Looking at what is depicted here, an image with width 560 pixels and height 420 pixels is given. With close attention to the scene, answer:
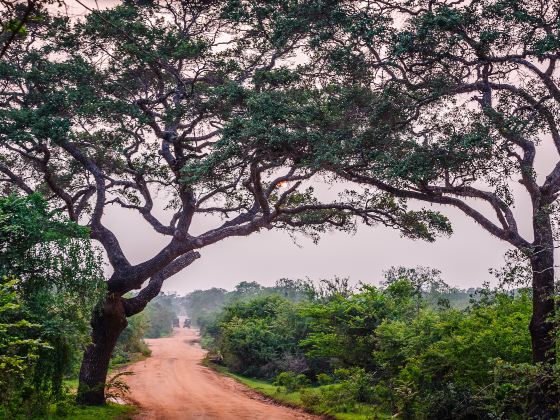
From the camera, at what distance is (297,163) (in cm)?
1362

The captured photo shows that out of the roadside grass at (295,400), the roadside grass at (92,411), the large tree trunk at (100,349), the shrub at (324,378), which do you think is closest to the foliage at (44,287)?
the roadside grass at (92,411)

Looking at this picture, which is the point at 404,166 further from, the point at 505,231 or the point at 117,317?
the point at 117,317

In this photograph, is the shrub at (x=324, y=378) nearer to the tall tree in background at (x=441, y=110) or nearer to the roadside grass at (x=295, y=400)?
the roadside grass at (x=295, y=400)

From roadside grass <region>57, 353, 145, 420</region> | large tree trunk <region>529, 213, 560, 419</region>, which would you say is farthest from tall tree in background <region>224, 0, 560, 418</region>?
roadside grass <region>57, 353, 145, 420</region>

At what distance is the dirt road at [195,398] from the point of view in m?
17.3

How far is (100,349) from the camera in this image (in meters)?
18.4

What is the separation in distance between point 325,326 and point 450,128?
10678 millimetres

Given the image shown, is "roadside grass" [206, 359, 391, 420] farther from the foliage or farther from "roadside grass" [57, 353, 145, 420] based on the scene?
the foliage

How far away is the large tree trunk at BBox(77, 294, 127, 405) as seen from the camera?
17984 millimetres

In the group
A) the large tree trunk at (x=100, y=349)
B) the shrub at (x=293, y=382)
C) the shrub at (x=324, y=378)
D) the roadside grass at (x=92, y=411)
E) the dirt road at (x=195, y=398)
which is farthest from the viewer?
the shrub at (x=293, y=382)

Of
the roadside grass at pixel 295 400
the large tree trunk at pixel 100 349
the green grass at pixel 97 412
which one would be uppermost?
the large tree trunk at pixel 100 349

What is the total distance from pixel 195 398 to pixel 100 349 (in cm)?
512

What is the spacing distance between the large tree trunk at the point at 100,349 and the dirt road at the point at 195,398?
6.05 ft

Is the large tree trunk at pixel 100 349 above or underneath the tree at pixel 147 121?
underneath
